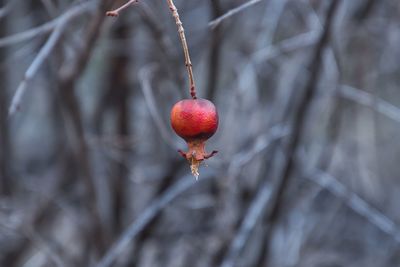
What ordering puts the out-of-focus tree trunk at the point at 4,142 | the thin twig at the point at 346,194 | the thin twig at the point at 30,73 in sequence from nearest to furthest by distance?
the thin twig at the point at 30,73 < the thin twig at the point at 346,194 < the out-of-focus tree trunk at the point at 4,142

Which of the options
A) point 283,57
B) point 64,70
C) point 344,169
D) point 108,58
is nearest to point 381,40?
point 283,57

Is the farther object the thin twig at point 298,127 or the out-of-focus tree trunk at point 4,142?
the out-of-focus tree trunk at point 4,142

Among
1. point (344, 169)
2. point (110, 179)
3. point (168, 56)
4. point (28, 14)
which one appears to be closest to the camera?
point (168, 56)

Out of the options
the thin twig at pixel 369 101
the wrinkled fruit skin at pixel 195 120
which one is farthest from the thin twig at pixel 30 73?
the thin twig at pixel 369 101

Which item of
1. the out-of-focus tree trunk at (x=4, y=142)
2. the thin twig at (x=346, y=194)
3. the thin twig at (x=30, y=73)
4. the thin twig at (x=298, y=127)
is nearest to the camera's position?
the thin twig at (x=30, y=73)

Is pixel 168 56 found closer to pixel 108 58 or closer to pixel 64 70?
pixel 64 70

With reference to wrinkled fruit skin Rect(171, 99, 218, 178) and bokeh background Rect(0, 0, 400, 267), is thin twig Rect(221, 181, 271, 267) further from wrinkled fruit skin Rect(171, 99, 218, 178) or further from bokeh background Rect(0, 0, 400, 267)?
wrinkled fruit skin Rect(171, 99, 218, 178)

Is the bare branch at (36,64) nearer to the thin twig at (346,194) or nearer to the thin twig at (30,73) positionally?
the thin twig at (30,73)

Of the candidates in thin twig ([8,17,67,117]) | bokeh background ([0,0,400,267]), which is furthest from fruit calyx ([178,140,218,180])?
bokeh background ([0,0,400,267])

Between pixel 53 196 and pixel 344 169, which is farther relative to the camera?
pixel 344 169

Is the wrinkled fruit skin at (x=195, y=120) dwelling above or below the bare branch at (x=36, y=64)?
below
